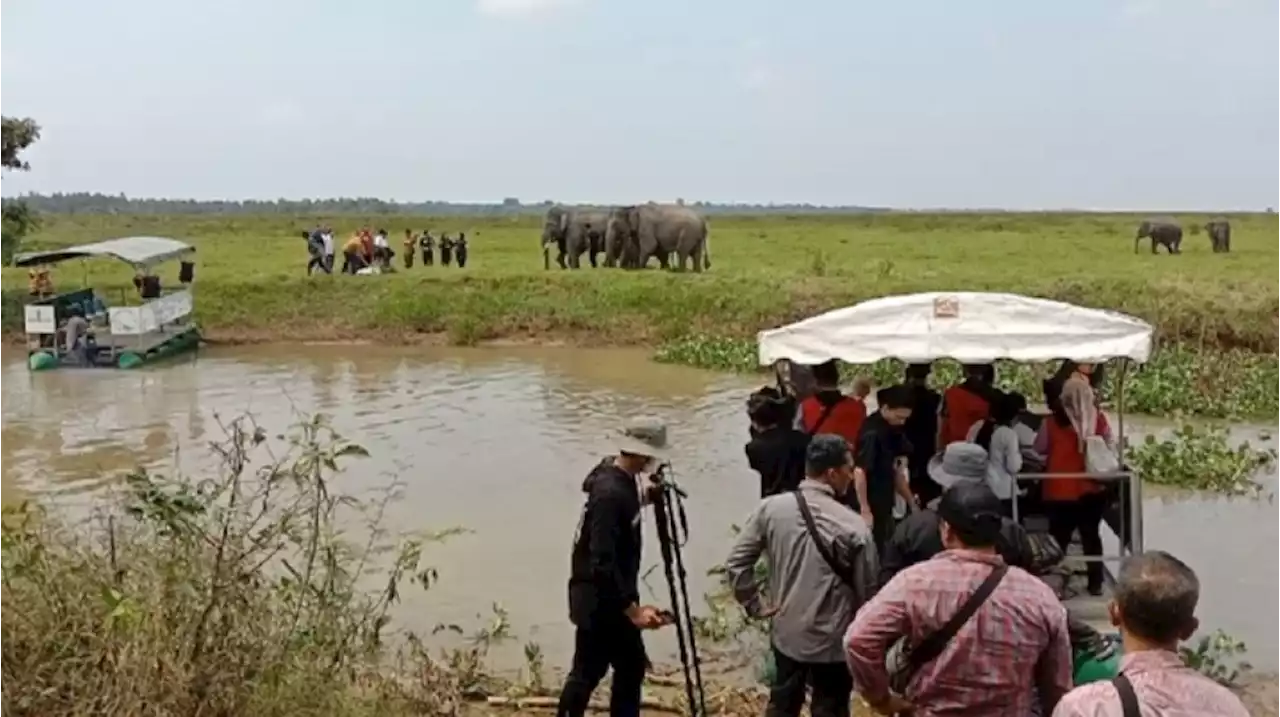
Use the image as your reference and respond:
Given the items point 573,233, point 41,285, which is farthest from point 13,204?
point 573,233

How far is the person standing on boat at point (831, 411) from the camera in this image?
789cm

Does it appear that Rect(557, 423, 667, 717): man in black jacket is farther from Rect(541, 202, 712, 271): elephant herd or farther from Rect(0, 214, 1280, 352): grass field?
Rect(541, 202, 712, 271): elephant herd

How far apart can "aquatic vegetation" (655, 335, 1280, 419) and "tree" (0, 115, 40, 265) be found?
16877 millimetres

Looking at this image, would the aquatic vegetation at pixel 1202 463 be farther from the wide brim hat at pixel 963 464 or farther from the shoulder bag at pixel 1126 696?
the shoulder bag at pixel 1126 696

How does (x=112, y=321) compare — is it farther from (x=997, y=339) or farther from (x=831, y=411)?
(x=997, y=339)

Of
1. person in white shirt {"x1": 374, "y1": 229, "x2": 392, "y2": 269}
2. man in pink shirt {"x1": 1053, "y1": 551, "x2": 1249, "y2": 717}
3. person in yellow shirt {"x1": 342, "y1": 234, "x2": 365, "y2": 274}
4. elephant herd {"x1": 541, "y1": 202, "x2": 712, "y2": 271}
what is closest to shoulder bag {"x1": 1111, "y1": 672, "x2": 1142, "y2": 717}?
man in pink shirt {"x1": 1053, "y1": 551, "x2": 1249, "y2": 717}

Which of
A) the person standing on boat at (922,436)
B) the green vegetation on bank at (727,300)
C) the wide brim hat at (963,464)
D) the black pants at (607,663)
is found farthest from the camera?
the green vegetation on bank at (727,300)

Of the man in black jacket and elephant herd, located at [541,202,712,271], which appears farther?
elephant herd, located at [541,202,712,271]

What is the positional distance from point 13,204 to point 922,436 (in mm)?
24276

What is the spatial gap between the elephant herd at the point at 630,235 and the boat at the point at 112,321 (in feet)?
39.3

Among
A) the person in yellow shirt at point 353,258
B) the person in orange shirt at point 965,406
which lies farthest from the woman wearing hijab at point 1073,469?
the person in yellow shirt at point 353,258

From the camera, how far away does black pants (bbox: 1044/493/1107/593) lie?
7.93 m

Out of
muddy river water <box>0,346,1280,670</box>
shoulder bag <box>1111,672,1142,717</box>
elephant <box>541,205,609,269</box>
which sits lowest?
muddy river water <box>0,346,1280,670</box>

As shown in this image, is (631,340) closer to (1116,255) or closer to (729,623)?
(729,623)
